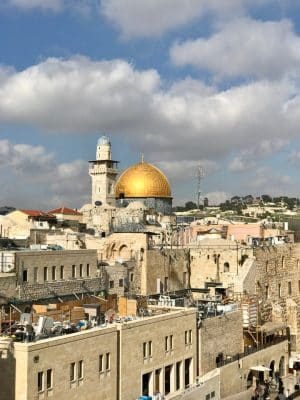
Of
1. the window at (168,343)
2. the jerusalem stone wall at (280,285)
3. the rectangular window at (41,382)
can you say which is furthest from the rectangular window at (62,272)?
the rectangular window at (41,382)

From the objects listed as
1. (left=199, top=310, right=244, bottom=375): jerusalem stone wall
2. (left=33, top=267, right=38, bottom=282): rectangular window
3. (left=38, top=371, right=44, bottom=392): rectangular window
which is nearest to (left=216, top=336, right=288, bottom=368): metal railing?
(left=199, top=310, right=244, bottom=375): jerusalem stone wall

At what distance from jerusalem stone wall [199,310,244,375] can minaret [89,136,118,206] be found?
107 feet

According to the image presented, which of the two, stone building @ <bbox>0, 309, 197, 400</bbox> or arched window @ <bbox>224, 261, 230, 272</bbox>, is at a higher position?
arched window @ <bbox>224, 261, 230, 272</bbox>

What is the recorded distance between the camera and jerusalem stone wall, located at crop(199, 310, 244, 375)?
88.5 ft

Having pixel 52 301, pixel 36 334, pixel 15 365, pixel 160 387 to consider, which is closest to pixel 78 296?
pixel 52 301

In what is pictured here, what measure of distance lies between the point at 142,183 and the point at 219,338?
34052 mm

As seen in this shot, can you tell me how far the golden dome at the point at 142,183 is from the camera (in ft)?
201

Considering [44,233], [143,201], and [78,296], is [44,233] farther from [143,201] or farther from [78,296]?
[143,201]

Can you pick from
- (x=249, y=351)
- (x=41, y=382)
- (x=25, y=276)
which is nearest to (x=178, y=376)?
(x=249, y=351)

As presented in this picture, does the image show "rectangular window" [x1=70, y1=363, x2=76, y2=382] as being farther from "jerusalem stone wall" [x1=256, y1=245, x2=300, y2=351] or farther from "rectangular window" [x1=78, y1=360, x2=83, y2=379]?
"jerusalem stone wall" [x1=256, y1=245, x2=300, y2=351]

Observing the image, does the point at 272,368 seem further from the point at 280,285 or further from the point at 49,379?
the point at 49,379

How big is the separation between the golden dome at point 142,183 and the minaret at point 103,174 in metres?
1.04

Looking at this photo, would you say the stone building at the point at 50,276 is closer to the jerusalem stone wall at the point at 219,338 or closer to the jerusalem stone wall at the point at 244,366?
the jerusalem stone wall at the point at 219,338

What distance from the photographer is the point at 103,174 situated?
61.9 meters
